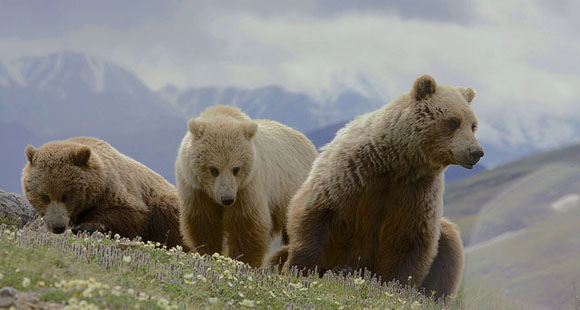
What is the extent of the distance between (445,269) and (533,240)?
1169mm

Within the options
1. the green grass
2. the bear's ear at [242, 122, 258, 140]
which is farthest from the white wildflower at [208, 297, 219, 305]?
the bear's ear at [242, 122, 258, 140]

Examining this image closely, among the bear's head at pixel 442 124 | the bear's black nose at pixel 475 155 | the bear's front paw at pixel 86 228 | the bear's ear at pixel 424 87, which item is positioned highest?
the bear's ear at pixel 424 87

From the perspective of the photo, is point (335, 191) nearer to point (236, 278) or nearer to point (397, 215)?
point (397, 215)

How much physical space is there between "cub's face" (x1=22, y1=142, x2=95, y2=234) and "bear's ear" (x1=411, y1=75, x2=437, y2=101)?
471 centimetres

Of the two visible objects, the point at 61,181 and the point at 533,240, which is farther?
the point at 61,181

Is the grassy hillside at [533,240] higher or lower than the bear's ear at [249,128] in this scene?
lower

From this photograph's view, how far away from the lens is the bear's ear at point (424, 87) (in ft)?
30.9

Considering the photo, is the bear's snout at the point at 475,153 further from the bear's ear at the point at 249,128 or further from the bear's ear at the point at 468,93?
the bear's ear at the point at 249,128

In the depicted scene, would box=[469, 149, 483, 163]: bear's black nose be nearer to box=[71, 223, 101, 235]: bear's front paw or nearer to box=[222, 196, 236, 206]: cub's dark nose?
box=[222, 196, 236, 206]: cub's dark nose

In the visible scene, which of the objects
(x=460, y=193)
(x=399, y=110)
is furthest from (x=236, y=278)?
(x=460, y=193)

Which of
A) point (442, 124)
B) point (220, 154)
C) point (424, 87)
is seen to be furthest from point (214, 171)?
point (442, 124)

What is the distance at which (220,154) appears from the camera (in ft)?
34.3

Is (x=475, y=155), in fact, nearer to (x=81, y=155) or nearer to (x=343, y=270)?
(x=343, y=270)

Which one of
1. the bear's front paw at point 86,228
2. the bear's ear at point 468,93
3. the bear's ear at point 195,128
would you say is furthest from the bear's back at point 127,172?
the bear's ear at point 468,93
